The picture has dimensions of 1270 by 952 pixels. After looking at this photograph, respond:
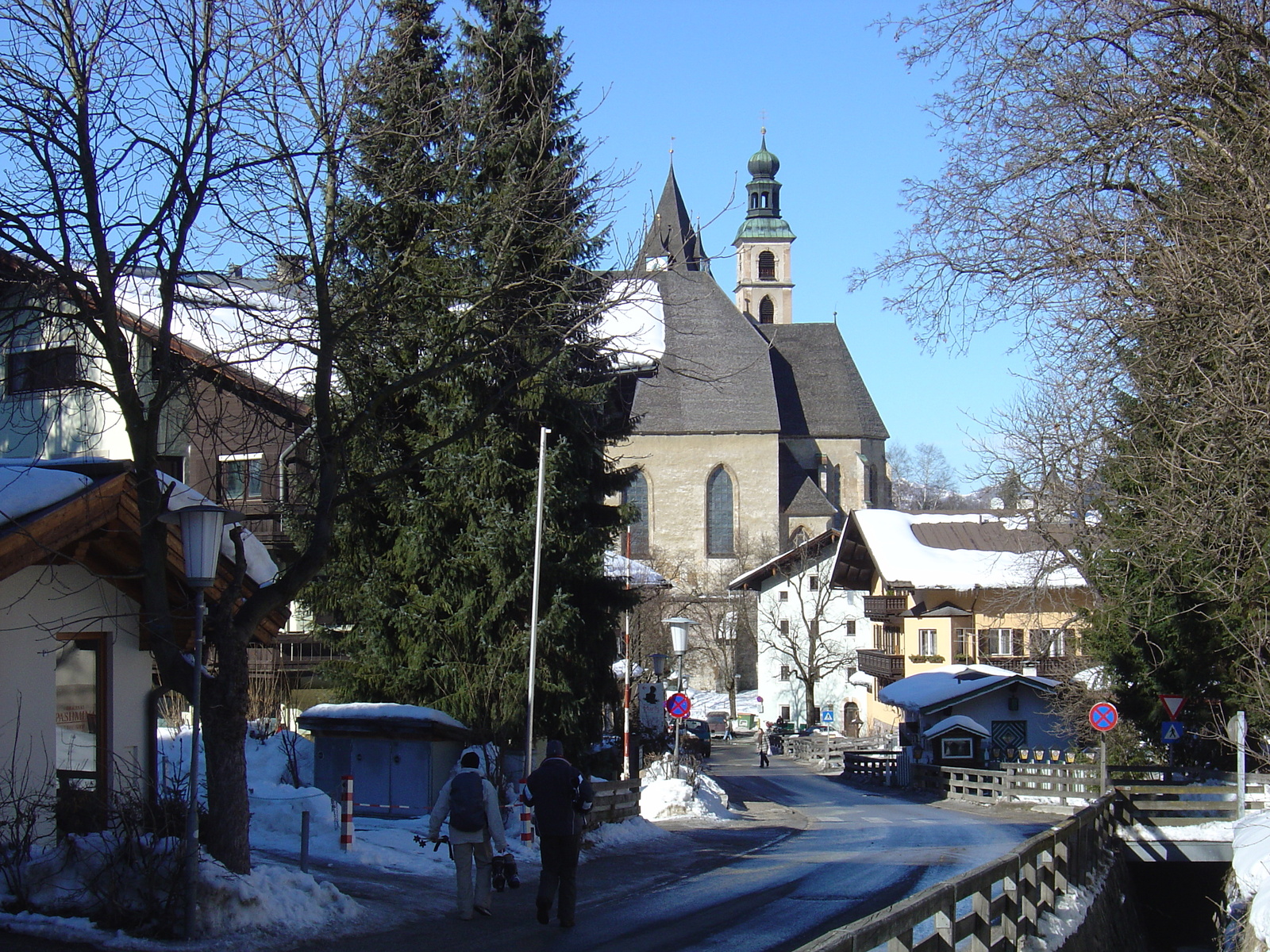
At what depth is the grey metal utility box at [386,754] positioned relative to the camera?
1683cm

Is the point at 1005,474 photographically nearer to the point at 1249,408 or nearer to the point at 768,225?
the point at 1249,408

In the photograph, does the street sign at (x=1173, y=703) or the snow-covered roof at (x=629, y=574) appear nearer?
the street sign at (x=1173, y=703)

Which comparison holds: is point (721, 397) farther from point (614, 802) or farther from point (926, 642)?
point (614, 802)

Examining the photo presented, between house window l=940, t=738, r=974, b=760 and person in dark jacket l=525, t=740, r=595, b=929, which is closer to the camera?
person in dark jacket l=525, t=740, r=595, b=929

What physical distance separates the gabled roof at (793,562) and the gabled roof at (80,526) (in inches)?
2077

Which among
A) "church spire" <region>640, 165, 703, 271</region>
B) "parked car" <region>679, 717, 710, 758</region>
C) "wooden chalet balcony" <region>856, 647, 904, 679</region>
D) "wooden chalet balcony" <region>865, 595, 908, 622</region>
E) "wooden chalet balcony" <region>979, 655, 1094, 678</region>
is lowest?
"parked car" <region>679, 717, 710, 758</region>

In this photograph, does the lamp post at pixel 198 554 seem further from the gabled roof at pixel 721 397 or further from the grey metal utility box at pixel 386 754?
the gabled roof at pixel 721 397

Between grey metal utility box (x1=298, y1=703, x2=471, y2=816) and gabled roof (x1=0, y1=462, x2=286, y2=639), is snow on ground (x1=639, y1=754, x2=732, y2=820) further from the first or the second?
gabled roof (x1=0, y1=462, x2=286, y2=639)

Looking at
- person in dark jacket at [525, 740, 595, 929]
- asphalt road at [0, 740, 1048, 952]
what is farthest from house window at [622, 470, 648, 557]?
person in dark jacket at [525, 740, 595, 929]

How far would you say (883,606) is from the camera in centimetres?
4859

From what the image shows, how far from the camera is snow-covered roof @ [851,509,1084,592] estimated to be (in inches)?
1766

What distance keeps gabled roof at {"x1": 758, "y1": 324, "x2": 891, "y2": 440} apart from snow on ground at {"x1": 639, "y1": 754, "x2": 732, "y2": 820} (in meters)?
58.5

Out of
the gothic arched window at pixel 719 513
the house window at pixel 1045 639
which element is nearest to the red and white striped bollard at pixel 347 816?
the house window at pixel 1045 639

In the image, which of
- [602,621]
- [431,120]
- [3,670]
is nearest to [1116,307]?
[431,120]
